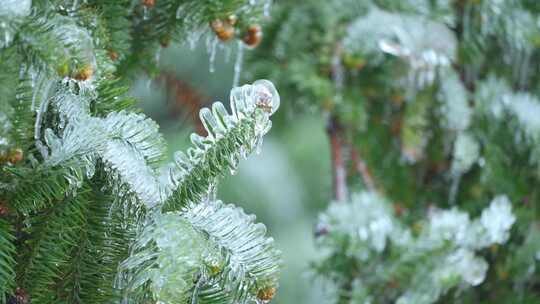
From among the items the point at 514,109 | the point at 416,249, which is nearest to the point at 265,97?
the point at 416,249

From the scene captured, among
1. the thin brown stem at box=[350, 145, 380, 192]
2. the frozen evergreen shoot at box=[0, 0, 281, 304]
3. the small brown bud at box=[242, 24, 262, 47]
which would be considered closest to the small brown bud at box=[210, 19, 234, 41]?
→ the small brown bud at box=[242, 24, 262, 47]

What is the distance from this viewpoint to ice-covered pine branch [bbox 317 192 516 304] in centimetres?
100

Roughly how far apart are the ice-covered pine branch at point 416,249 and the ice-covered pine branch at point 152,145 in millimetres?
546

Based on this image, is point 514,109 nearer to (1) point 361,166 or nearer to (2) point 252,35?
(1) point 361,166

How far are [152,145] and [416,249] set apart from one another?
0.59m

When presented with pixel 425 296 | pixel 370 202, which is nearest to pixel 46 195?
pixel 425 296

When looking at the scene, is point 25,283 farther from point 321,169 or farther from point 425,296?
point 321,169

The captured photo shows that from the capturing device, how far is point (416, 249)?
1.04 m

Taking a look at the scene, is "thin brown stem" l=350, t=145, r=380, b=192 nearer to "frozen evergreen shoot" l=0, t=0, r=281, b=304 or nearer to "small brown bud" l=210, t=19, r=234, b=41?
"small brown bud" l=210, t=19, r=234, b=41

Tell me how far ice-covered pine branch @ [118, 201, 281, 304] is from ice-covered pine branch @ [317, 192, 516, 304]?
0.51 metres

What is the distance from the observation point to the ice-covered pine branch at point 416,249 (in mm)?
1000

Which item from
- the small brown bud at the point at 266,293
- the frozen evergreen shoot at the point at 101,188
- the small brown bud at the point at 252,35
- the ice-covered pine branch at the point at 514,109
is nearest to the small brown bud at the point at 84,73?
the frozen evergreen shoot at the point at 101,188

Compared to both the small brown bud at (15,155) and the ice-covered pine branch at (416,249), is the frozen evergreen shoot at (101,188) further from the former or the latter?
the ice-covered pine branch at (416,249)

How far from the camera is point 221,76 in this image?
11.5ft
